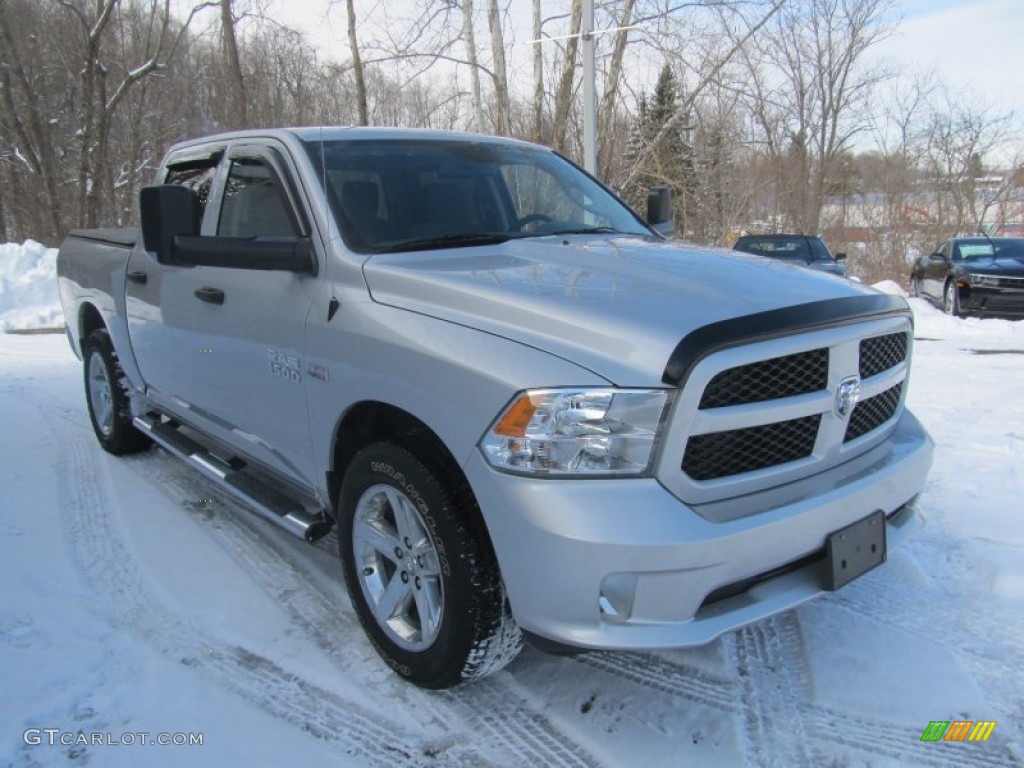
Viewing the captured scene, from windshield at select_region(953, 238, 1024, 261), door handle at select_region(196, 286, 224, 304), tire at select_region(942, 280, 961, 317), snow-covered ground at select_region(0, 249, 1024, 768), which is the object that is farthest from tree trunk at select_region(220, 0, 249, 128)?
door handle at select_region(196, 286, 224, 304)

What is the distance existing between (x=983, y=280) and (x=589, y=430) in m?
12.7

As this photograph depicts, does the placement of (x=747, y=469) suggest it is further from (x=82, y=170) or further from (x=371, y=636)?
(x=82, y=170)

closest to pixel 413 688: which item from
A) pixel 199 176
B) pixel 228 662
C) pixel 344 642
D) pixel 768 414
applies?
pixel 344 642

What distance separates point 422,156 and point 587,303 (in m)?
1.56

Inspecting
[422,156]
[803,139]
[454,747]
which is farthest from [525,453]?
[803,139]

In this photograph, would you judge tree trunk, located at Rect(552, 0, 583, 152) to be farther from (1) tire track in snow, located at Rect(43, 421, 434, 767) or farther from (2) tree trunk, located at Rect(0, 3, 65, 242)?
(2) tree trunk, located at Rect(0, 3, 65, 242)

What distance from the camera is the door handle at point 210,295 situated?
11.0 ft

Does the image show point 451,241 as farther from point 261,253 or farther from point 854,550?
point 854,550

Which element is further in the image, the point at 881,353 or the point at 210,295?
the point at 210,295

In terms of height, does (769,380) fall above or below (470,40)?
below

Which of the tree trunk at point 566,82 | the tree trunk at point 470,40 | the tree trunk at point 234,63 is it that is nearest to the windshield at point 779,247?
the tree trunk at point 566,82

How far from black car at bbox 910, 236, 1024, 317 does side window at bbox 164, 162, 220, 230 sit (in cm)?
1229

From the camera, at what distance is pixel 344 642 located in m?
2.86

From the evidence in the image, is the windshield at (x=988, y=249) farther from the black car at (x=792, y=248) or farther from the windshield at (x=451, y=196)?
the windshield at (x=451, y=196)
